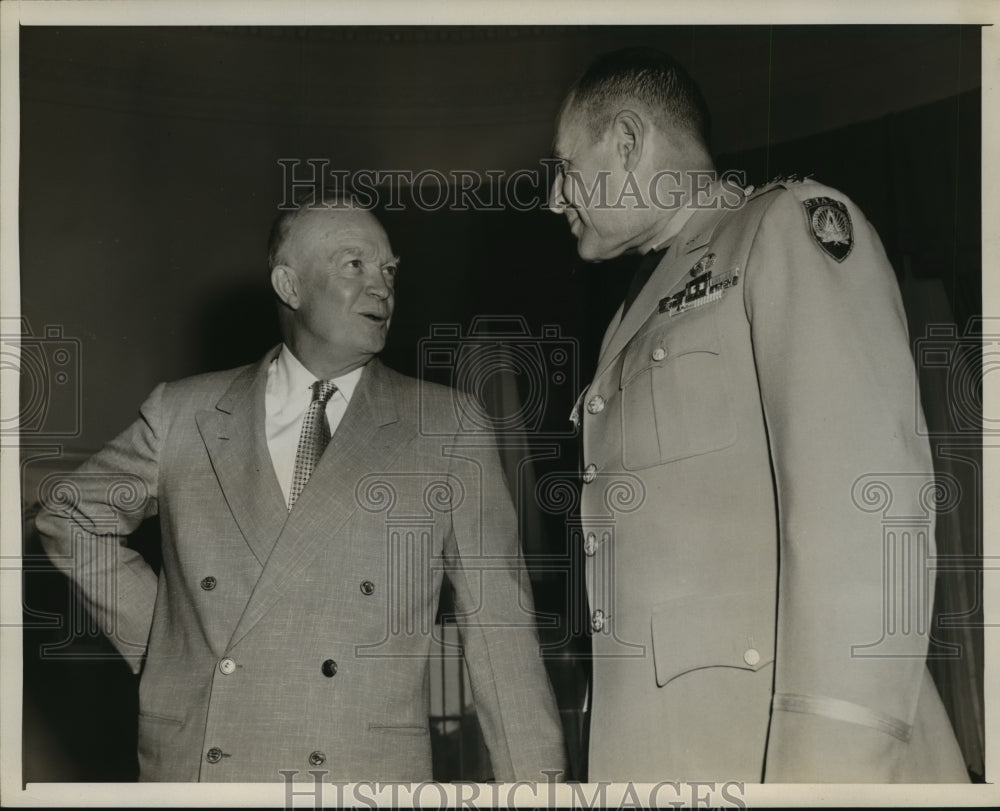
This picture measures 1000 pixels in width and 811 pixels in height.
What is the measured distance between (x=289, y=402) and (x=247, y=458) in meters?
0.11

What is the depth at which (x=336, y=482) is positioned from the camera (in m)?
1.81

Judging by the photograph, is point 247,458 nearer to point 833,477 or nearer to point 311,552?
point 311,552

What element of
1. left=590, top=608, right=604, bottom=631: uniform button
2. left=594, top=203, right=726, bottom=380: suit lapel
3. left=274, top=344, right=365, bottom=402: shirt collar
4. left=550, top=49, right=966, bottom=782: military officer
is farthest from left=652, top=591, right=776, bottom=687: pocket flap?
left=274, top=344, right=365, bottom=402: shirt collar

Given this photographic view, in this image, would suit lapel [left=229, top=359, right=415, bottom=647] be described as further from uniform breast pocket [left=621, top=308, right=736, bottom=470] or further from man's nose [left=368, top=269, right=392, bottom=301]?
uniform breast pocket [left=621, top=308, right=736, bottom=470]

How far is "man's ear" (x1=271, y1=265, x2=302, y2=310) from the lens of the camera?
73.5 inches

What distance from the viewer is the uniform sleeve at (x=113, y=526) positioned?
182 centimetres

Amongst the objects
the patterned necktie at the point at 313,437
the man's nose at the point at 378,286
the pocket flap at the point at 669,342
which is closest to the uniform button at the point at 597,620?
the pocket flap at the point at 669,342

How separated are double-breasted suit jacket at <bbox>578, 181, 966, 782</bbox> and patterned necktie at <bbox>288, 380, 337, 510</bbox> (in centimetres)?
42

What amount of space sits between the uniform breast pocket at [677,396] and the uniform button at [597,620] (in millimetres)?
216

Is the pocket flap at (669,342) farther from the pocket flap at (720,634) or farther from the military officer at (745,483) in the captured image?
the pocket flap at (720,634)

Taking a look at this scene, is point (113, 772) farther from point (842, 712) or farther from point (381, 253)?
point (842, 712)

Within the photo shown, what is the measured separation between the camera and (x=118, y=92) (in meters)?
1.92

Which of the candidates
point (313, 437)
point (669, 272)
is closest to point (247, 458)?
point (313, 437)

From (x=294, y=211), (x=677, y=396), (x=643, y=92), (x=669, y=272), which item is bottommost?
(x=677, y=396)
